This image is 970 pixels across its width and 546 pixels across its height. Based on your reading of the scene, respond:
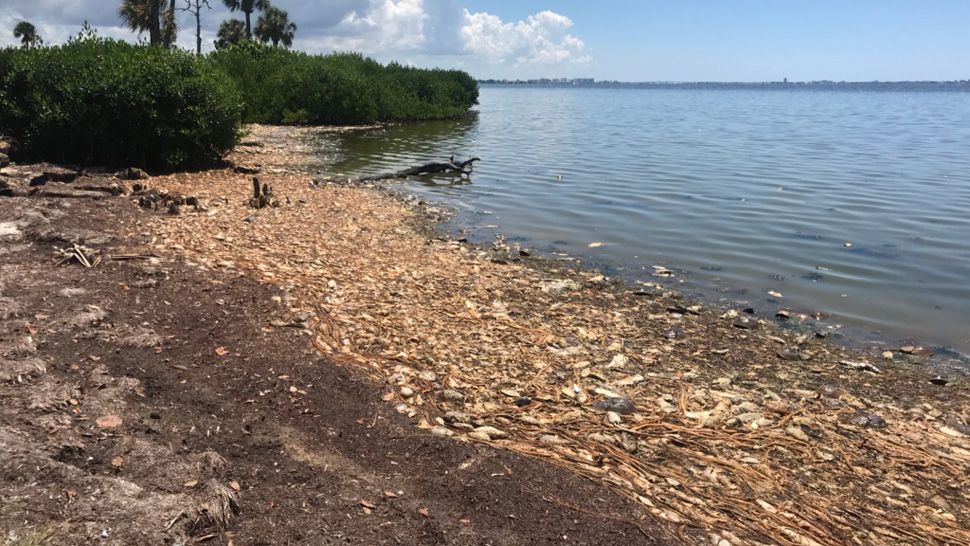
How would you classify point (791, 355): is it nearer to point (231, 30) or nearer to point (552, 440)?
point (552, 440)

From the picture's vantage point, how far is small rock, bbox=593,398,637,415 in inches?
232

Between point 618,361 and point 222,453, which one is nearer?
point 222,453

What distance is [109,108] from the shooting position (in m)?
15.3

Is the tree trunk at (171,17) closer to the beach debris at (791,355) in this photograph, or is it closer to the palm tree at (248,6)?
the palm tree at (248,6)

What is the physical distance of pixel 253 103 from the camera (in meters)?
41.1

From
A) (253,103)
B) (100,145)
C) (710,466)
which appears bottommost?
(710,466)

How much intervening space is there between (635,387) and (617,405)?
572mm

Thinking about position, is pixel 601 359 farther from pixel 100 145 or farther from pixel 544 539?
pixel 100 145

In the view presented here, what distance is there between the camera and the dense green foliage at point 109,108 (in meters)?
15.2

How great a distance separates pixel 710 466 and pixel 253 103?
134 feet

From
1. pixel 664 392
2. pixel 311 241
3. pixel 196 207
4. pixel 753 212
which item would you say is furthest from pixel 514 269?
pixel 753 212

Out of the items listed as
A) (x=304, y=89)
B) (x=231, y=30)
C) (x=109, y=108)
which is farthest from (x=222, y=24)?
(x=109, y=108)

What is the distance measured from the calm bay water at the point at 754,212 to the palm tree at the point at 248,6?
120 feet

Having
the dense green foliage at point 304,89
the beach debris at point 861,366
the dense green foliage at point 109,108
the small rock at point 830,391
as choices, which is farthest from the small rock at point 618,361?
the dense green foliage at point 304,89
